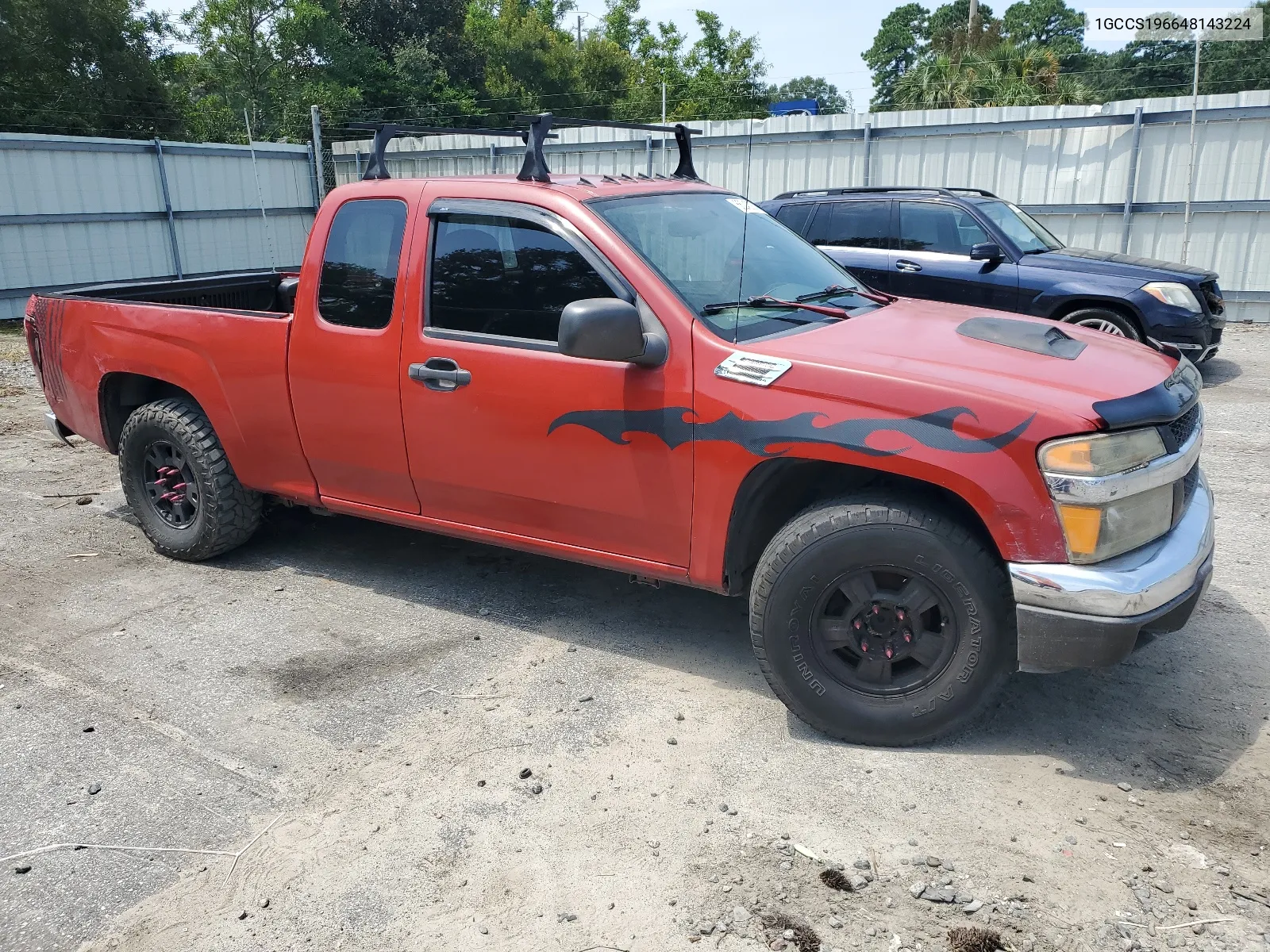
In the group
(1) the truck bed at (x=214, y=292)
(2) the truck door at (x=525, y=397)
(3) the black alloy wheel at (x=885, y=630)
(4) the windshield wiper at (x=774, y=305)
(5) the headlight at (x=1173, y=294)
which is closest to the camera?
(3) the black alloy wheel at (x=885, y=630)

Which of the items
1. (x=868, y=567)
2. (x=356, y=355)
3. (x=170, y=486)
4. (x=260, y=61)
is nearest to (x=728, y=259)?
(x=868, y=567)

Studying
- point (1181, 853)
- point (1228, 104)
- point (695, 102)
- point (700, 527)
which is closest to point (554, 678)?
point (700, 527)

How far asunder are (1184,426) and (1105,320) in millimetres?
6223

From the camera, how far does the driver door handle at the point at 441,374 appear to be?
158 inches

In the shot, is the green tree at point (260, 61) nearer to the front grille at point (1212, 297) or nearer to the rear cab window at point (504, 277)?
the front grille at point (1212, 297)

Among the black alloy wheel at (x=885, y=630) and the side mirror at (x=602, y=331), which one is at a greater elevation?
the side mirror at (x=602, y=331)

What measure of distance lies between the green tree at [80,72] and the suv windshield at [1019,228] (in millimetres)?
22373

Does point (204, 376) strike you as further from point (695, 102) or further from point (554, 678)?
point (695, 102)

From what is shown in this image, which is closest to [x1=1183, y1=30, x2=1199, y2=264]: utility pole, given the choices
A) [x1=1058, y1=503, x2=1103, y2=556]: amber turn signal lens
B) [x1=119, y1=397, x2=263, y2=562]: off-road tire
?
[x1=1058, y1=503, x2=1103, y2=556]: amber turn signal lens

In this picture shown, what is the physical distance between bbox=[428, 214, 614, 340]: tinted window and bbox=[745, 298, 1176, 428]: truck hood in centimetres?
83

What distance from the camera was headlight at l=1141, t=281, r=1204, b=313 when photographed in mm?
8867

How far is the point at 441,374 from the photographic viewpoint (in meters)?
4.05

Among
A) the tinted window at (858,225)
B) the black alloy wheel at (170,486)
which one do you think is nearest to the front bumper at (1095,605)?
the black alloy wheel at (170,486)

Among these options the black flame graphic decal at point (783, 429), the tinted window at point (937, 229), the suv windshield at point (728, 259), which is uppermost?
the suv windshield at point (728, 259)
